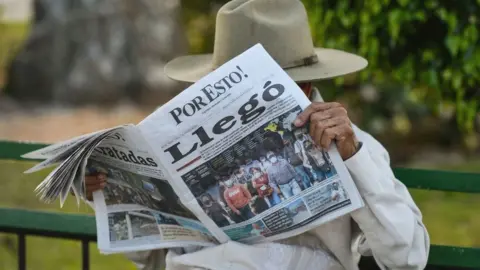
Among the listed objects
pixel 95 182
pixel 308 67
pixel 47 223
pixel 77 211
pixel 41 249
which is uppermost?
pixel 308 67

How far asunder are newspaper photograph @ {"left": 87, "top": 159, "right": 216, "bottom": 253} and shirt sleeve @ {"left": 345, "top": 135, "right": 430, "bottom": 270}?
0.43m

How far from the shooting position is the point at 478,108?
343 cm

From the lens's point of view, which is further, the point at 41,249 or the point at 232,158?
the point at 41,249

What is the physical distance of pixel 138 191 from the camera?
2.36 meters

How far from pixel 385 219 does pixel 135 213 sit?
2.17ft

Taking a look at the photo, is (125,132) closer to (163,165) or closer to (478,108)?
(163,165)

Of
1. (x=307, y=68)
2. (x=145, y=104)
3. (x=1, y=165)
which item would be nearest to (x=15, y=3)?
(x=145, y=104)

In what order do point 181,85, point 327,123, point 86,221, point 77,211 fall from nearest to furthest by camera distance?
1. point 327,123
2. point 86,221
3. point 77,211
4. point 181,85

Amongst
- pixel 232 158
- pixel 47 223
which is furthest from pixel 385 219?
pixel 47 223

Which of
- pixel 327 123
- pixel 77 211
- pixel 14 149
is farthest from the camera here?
pixel 77 211

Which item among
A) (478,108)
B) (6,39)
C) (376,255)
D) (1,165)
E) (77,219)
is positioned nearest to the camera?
(376,255)

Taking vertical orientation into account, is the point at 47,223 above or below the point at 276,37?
below

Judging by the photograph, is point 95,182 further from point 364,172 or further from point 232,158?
point 364,172

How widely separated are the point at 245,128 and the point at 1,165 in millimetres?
4850
